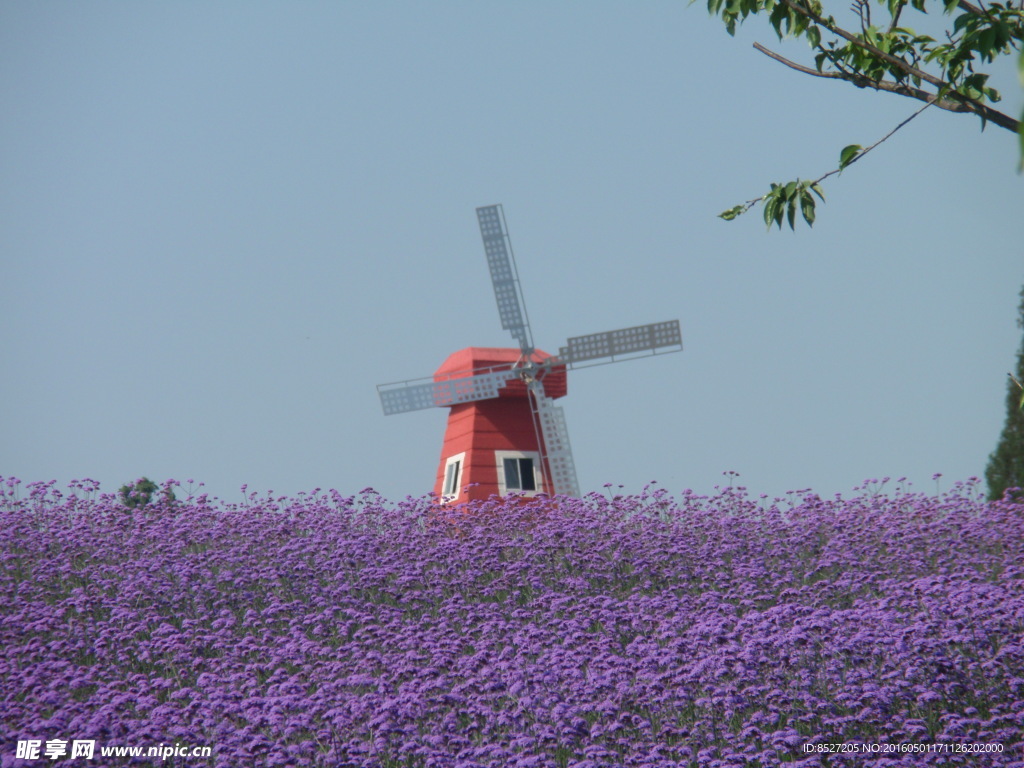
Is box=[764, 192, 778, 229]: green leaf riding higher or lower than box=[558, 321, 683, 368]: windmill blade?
lower

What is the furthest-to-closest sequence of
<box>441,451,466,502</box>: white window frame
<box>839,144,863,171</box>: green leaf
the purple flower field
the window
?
the window, <box>441,451,466,502</box>: white window frame, the purple flower field, <box>839,144,863,171</box>: green leaf

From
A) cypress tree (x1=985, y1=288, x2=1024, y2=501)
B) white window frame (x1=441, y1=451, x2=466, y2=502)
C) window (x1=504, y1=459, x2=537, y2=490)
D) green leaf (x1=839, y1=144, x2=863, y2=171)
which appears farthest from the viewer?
window (x1=504, y1=459, x2=537, y2=490)

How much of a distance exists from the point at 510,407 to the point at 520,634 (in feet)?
38.7

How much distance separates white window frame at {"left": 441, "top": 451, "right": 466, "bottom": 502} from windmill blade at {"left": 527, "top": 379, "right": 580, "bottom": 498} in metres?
1.44

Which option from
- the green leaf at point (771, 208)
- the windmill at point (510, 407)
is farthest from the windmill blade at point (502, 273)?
the green leaf at point (771, 208)

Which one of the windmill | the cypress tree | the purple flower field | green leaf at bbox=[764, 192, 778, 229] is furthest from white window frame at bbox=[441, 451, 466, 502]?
green leaf at bbox=[764, 192, 778, 229]

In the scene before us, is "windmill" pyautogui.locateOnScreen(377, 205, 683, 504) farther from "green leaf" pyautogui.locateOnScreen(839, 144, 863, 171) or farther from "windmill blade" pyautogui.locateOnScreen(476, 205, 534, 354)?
"green leaf" pyautogui.locateOnScreen(839, 144, 863, 171)

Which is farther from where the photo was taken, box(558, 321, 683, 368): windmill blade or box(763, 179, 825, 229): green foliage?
box(558, 321, 683, 368): windmill blade

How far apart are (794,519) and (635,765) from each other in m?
6.25

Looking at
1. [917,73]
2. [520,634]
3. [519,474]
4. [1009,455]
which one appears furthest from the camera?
[519,474]

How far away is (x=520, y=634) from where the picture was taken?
9.14 m

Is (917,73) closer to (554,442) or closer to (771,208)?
(771,208)

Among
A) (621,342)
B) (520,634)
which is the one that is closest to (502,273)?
(621,342)

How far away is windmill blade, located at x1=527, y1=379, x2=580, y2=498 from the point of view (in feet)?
66.0
